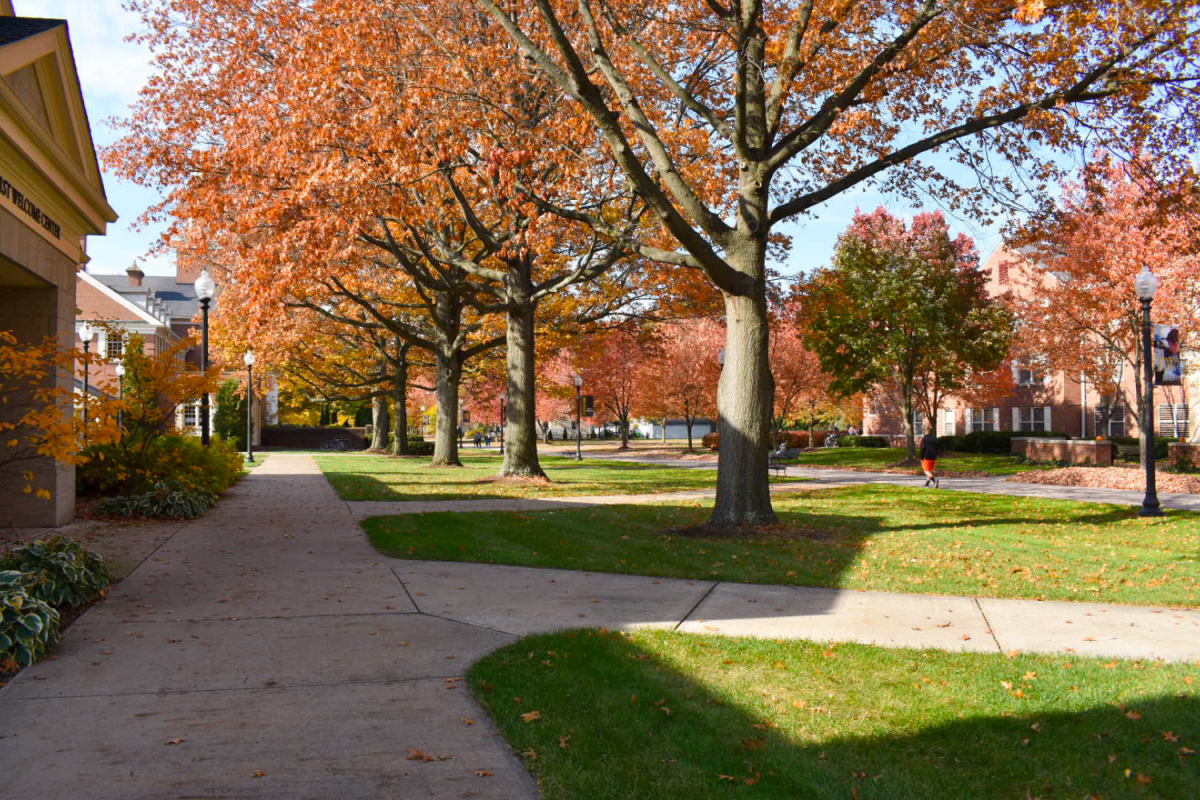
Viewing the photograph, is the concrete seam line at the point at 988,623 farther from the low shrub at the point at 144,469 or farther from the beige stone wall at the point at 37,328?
the low shrub at the point at 144,469

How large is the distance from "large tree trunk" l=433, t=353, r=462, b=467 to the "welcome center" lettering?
1702 centimetres

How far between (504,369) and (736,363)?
26304 mm

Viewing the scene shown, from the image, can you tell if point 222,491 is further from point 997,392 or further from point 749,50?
point 997,392

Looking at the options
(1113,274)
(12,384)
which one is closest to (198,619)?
(12,384)

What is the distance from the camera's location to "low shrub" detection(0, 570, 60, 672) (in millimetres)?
5219

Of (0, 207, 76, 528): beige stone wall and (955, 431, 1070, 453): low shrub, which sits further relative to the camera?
(955, 431, 1070, 453): low shrub

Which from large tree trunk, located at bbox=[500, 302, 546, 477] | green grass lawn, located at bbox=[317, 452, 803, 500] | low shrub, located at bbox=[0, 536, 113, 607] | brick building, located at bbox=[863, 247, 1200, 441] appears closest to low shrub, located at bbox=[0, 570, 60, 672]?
low shrub, located at bbox=[0, 536, 113, 607]

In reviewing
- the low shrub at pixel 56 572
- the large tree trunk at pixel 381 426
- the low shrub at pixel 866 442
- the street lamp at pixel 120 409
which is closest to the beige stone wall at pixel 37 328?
the street lamp at pixel 120 409

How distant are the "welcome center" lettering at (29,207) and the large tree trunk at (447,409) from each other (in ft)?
55.8

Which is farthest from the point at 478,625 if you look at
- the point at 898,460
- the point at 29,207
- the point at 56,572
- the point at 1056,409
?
the point at 1056,409

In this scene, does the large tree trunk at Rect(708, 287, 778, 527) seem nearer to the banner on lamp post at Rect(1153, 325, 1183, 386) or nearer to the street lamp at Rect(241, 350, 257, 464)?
the banner on lamp post at Rect(1153, 325, 1183, 386)

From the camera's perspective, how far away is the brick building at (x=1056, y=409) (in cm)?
3638

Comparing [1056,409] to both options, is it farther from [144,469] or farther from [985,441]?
[144,469]

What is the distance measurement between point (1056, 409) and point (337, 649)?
44.7 m
